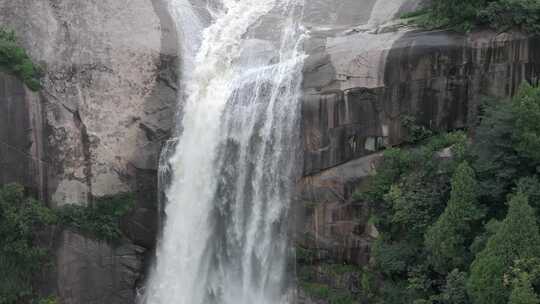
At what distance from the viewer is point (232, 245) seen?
22312 millimetres

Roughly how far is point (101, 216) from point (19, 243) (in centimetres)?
304

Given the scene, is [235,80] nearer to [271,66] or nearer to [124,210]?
[271,66]

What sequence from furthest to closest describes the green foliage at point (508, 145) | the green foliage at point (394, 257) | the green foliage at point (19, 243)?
the green foliage at point (19, 243)
the green foliage at point (394, 257)
the green foliage at point (508, 145)

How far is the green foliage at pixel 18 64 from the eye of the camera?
949 inches

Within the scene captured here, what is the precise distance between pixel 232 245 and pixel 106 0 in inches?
435

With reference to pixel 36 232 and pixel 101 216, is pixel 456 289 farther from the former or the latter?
pixel 36 232

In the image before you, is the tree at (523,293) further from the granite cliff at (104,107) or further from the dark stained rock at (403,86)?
the granite cliff at (104,107)

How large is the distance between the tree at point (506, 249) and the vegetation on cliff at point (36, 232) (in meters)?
13.5

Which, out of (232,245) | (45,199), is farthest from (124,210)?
(232,245)

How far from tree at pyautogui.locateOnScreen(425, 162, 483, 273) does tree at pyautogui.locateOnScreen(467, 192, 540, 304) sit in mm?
1541

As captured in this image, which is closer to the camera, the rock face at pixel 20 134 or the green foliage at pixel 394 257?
the green foliage at pixel 394 257

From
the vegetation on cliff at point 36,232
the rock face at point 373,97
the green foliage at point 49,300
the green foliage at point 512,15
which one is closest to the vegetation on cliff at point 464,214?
the rock face at point 373,97

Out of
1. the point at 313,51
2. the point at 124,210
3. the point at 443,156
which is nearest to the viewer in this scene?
the point at 443,156

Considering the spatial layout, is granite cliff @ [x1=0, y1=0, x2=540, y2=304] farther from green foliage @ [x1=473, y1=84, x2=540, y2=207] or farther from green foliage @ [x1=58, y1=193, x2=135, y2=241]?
green foliage @ [x1=473, y1=84, x2=540, y2=207]
